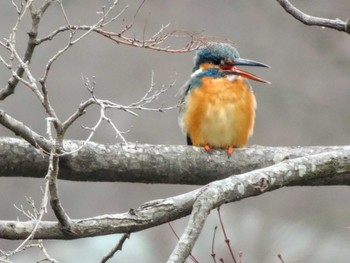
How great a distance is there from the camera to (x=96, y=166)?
3865 millimetres

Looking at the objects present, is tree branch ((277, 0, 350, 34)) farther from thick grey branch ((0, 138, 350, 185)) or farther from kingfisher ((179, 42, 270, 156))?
kingfisher ((179, 42, 270, 156))

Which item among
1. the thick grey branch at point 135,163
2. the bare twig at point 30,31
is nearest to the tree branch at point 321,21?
the thick grey branch at point 135,163

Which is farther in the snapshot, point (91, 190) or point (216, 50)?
point (91, 190)

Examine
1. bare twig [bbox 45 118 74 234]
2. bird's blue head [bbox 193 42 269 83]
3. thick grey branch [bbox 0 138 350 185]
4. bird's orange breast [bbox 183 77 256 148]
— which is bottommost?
bare twig [bbox 45 118 74 234]

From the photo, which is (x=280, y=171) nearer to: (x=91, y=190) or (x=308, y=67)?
(x=91, y=190)

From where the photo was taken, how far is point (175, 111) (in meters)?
7.76

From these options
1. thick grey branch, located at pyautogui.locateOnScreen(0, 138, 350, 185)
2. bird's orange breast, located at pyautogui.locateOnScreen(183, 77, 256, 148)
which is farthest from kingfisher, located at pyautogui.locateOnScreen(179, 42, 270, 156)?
thick grey branch, located at pyautogui.locateOnScreen(0, 138, 350, 185)

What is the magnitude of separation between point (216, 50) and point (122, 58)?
3.85 metres

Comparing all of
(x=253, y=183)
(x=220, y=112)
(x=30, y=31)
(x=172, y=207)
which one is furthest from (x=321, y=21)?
(x=220, y=112)

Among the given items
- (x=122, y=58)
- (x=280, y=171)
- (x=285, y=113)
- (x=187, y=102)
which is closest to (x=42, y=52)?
(x=122, y=58)

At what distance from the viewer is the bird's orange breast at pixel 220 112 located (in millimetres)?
4616

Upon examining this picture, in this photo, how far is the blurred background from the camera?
7.76 metres

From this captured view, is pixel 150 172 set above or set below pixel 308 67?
below

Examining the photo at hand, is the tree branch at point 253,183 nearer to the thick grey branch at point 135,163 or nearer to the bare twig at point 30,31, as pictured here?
the thick grey branch at point 135,163
